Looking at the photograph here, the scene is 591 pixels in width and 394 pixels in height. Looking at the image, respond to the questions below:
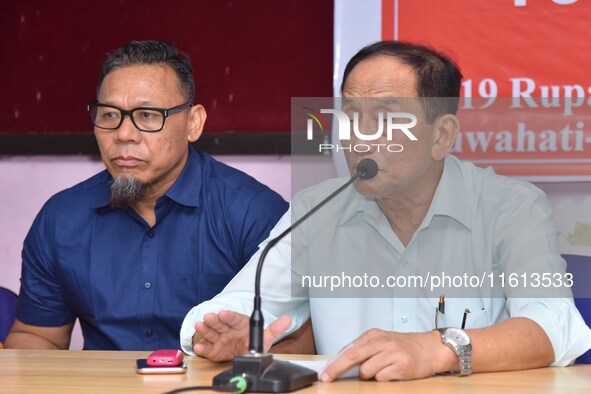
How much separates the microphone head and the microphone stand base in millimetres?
493

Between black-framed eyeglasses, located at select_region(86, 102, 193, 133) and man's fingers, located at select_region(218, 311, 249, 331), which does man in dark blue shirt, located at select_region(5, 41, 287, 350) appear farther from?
man's fingers, located at select_region(218, 311, 249, 331)

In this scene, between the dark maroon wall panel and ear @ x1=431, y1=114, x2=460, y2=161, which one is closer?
ear @ x1=431, y1=114, x2=460, y2=161

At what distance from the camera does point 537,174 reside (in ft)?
8.78

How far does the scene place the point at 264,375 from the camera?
1.53 meters

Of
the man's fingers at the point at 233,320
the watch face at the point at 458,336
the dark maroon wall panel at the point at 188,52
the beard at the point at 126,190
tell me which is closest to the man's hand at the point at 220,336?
the man's fingers at the point at 233,320

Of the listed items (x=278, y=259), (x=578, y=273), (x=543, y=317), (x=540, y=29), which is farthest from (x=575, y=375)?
(x=540, y=29)

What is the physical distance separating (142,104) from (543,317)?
1283 mm

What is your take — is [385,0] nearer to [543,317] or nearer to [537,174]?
[537,174]

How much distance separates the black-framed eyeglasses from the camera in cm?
260

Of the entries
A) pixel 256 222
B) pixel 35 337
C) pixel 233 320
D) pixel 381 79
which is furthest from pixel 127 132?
pixel 233 320

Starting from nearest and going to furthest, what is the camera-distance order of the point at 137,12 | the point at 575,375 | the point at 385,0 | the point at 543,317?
the point at 575,375
the point at 543,317
the point at 385,0
the point at 137,12

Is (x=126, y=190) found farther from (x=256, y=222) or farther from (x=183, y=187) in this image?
(x=256, y=222)

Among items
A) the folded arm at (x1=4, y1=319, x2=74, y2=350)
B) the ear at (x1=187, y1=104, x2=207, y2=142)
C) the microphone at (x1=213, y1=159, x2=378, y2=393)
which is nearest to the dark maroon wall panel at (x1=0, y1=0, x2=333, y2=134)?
the ear at (x1=187, y1=104, x2=207, y2=142)

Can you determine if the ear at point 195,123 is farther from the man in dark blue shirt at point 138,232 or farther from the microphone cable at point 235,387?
the microphone cable at point 235,387
